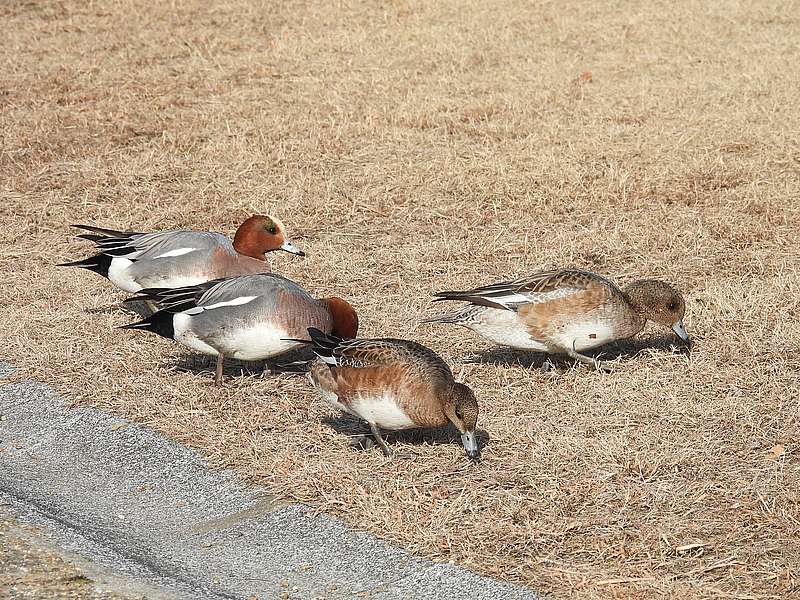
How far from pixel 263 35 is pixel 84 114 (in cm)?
357

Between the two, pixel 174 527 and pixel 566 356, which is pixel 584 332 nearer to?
pixel 566 356

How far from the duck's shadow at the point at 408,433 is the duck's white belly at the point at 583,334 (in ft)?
2.36

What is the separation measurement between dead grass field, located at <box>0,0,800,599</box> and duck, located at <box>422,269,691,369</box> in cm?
19

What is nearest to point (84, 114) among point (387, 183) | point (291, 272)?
point (387, 183)

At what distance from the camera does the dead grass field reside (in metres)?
4.14

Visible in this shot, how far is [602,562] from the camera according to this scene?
3.77 m

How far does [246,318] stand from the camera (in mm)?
5035

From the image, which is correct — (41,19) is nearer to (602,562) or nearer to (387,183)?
(387,183)

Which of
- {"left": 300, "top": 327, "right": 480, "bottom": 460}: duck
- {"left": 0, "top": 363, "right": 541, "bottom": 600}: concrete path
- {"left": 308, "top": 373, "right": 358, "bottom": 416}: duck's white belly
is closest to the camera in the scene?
{"left": 0, "top": 363, "right": 541, "bottom": 600}: concrete path

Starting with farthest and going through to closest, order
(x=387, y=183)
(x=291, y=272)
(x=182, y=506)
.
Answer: (x=387, y=183) < (x=291, y=272) < (x=182, y=506)

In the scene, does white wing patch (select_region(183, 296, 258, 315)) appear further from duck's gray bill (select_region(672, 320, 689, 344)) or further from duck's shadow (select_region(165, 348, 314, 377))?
duck's gray bill (select_region(672, 320, 689, 344))

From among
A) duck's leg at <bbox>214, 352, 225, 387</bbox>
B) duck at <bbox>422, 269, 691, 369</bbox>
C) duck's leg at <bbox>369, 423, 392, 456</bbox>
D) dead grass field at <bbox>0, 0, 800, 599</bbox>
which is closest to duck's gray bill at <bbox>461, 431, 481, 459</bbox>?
dead grass field at <bbox>0, 0, 800, 599</bbox>

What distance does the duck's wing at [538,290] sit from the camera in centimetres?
518

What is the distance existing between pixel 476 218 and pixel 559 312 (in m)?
2.54
